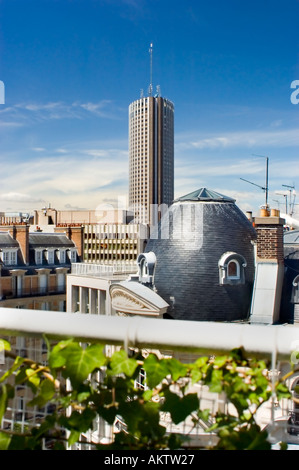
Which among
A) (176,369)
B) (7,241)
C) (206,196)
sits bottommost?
(176,369)

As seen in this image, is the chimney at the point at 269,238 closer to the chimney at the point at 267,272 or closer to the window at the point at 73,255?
the chimney at the point at 267,272

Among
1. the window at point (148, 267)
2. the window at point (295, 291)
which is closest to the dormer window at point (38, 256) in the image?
the window at point (148, 267)

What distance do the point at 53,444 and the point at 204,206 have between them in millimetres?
11958

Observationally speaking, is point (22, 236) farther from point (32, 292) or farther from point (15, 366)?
point (15, 366)

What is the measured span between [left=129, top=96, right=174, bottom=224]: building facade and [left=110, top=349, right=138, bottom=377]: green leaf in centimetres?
7596

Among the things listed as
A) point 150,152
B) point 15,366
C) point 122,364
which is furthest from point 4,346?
point 150,152

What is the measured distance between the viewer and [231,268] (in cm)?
1285

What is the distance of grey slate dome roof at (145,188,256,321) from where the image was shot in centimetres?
1254

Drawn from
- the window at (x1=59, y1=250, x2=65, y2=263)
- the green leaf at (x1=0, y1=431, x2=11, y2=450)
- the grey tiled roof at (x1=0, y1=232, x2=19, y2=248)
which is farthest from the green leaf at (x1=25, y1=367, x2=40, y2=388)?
the window at (x1=59, y1=250, x2=65, y2=263)

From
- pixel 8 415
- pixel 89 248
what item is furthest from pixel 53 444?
pixel 89 248

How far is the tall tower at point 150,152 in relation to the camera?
7912 centimetres

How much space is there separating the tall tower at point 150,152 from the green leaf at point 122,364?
76756 mm

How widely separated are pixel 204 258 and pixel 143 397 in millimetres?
11400

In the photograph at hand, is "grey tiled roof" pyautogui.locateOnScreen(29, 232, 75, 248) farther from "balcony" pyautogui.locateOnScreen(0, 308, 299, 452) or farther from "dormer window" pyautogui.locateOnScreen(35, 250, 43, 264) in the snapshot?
"balcony" pyautogui.locateOnScreen(0, 308, 299, 452)
